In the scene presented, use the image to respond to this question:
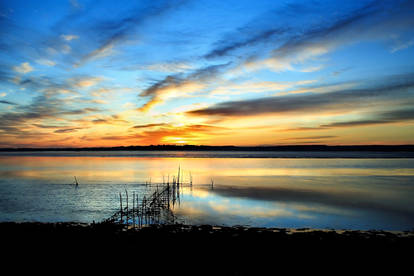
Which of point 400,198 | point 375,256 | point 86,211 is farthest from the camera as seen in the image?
point 400,198

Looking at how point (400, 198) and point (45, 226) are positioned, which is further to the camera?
point (400, 198)

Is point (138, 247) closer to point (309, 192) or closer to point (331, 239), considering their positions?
point (331, 239)

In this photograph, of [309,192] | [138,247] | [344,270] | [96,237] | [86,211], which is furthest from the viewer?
[309,192]

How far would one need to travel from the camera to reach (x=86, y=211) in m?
19.3

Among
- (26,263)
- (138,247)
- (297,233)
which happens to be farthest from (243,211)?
(26,263)

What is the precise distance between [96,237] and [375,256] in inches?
433

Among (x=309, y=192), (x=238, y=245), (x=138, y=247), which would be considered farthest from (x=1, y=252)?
(x=309, y=192)

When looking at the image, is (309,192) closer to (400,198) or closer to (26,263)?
(400,198)

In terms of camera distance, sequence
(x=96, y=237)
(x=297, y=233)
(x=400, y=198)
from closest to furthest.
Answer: (x=96, y=237)
(x=297, y=233)
(x=400, y=198)

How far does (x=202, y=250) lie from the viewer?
424 inches

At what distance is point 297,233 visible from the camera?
13.4 meters

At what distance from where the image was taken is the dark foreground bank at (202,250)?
30.2 ft

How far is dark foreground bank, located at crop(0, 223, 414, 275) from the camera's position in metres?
9.20

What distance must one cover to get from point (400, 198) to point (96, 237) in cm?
2500
